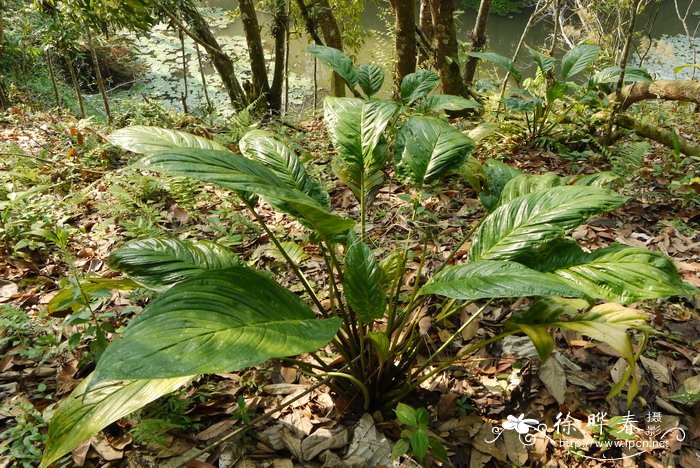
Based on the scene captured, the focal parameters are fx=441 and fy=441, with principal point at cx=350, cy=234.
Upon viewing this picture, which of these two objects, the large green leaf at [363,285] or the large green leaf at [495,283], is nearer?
the large green leaf at [495,283]

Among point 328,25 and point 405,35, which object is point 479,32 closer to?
point 405,35

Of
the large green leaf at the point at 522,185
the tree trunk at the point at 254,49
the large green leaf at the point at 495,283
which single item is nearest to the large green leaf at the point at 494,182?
the large green leaf at the point at 522,185

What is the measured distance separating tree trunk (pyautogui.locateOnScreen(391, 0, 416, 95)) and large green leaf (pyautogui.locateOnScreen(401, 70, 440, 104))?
1580mm

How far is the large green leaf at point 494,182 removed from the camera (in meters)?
1.71

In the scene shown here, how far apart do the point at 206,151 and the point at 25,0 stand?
6217 mm

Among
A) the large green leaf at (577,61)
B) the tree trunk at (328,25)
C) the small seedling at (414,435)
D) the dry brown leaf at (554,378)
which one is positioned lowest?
the dry brown leaf at (554,378)

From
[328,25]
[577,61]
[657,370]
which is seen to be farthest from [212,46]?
[657,370]

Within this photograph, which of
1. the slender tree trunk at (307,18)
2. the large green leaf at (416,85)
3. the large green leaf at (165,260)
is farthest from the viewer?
the slender tree trunk at (307,18)

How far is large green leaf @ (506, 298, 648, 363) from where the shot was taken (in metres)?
1.13

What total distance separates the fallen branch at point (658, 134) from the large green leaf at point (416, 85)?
1.87 meters

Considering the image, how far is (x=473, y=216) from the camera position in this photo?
103 inches

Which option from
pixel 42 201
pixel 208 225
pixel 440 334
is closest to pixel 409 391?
pixel 440 334

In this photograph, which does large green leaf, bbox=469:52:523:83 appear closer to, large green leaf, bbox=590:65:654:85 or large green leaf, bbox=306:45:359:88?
large green leaf, bbox=590:65:654:85

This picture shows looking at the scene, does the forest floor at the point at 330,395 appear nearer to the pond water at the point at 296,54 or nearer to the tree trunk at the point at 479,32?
the tree trunk at the point at 479,32
